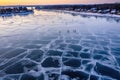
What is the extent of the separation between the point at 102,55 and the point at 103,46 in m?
1.49

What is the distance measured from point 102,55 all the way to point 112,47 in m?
1.51

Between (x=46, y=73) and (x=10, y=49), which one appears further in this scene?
(x=10, y=49)

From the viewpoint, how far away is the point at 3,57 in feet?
23.1

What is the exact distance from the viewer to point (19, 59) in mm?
6812

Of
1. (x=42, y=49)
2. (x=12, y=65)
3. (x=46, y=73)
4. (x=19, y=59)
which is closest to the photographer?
(x=46, y=73)

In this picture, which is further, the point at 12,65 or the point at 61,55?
the point at 61,55

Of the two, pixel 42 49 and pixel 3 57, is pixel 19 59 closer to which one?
pixel 3 57

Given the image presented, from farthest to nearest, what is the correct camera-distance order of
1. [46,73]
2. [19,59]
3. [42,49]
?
[42,49], [19,59], [46,73]

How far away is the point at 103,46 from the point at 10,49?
212 inches

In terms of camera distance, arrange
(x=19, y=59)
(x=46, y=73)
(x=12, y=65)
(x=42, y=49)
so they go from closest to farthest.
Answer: (x=46, y=73) < (x=12, y=65) < (x=19, y=59) < (x=42, y=49)

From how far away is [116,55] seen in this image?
7137 millimetres

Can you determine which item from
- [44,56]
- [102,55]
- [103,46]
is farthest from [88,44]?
[44,56]

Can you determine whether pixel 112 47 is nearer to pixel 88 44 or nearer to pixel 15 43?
pixel 88 44

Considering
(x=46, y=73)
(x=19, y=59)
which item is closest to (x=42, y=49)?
(x=19, y=59)
